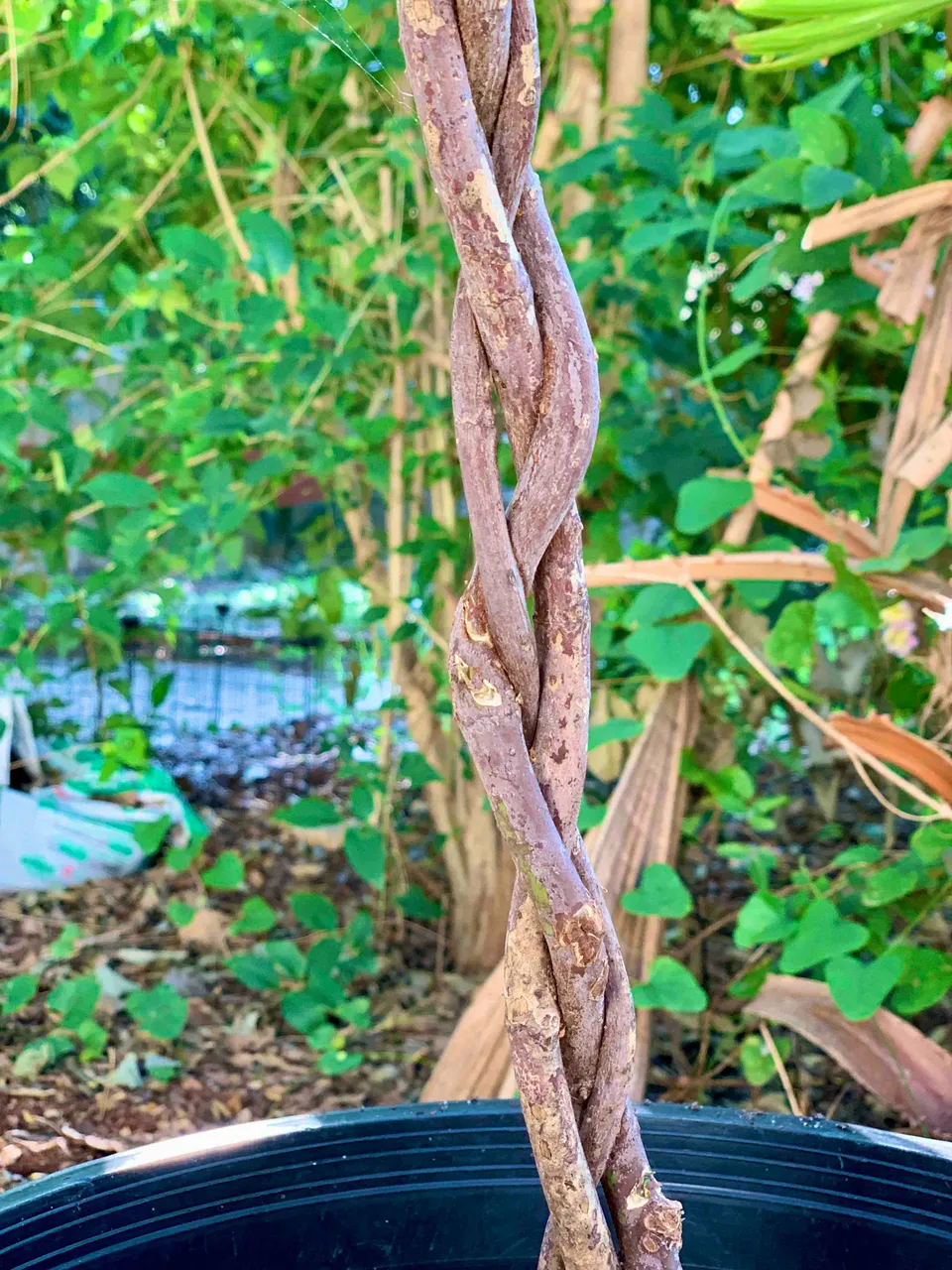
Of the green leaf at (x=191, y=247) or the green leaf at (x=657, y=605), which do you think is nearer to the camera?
the green leaf at (x=657, y=605)

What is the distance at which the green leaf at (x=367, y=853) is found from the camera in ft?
4.32

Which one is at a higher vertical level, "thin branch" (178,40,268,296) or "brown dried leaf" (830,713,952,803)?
"thin branch" (178,40,268,296)

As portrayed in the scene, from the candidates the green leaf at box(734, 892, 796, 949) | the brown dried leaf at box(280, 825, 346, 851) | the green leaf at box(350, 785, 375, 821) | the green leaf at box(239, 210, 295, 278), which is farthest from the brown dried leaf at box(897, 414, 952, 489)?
the brown dried leaf at box(280, 825, 346, 851)

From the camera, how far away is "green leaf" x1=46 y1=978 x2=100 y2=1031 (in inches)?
50.5

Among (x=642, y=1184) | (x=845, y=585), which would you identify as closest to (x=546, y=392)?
(x=642, y=1184)

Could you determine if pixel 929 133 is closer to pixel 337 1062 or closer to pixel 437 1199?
pixel 437 1199

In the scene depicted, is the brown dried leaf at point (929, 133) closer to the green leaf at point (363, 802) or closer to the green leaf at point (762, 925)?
the green leaf at point (762, 925)

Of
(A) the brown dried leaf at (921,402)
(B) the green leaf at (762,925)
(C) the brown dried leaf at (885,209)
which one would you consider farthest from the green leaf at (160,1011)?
(C) the brown dried leaf at (885,209)

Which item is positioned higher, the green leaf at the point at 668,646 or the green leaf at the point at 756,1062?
the green leaf at the point at 668,646

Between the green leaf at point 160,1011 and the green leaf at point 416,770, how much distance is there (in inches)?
14.5

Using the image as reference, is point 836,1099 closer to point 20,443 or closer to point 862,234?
point 862,234

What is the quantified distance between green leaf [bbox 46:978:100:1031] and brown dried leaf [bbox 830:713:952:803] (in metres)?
0.89

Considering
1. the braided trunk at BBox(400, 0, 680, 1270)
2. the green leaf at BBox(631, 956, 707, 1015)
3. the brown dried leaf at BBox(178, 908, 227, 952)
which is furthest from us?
the brown dried leaf at BBox(178, 908, 227, 952)

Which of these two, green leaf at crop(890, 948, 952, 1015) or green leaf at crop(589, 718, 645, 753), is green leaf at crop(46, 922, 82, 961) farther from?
green leaf at crop(890, 948, 952, 1015)
